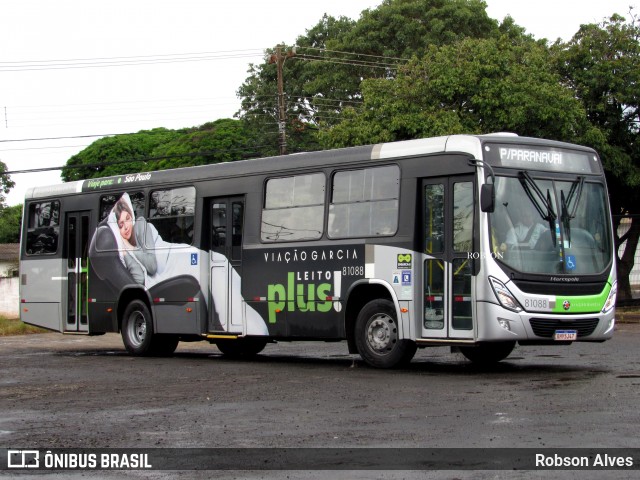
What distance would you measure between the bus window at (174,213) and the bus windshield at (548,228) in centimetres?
680

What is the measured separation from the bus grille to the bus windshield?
0.68 m

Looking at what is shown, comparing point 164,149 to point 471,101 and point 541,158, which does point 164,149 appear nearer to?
point 471,101

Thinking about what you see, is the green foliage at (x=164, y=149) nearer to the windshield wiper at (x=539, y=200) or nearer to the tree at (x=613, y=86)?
the tree at (x=613, y=86)

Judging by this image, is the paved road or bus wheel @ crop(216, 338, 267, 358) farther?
bus wheel @ crop(216, 338, 267, 358)

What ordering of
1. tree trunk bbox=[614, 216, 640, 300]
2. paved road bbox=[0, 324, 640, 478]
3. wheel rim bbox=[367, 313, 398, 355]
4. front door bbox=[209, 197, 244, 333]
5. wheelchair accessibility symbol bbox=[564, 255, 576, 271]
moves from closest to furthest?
paved road bbox=[0, 324, 640, 478], wheelchair accessibility symbol bbox=[564, 255, 576, 271], wheel rim bbox=[367, 313, 398, 355], front door bbox=[209, 197, 244, 333], tree trunk bbox=[614, 216, 640, 300]

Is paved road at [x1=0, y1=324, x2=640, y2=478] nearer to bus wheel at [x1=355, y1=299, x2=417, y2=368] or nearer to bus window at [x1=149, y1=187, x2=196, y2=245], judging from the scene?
bus wheel at [x1=355, y1=299, x2=417, y2=368]

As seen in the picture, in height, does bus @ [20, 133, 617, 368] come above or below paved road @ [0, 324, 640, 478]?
above

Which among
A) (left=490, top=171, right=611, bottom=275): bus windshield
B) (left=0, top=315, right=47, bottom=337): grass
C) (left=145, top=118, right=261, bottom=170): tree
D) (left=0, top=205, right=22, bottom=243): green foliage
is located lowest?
(left=0, top=315, right=47, bottom=337): grass

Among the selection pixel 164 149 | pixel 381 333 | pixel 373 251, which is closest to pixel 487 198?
pixel 373 251

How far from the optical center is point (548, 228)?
48.5 ft

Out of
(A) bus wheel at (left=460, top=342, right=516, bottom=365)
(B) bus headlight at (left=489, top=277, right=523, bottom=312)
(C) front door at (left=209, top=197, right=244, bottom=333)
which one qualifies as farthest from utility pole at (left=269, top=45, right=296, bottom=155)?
(B) bus headlight at (left=489, top=277, right=523, bottom=312)

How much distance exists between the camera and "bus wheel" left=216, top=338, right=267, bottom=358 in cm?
2022

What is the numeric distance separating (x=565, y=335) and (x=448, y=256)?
1.91m

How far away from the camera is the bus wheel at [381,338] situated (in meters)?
15.5
